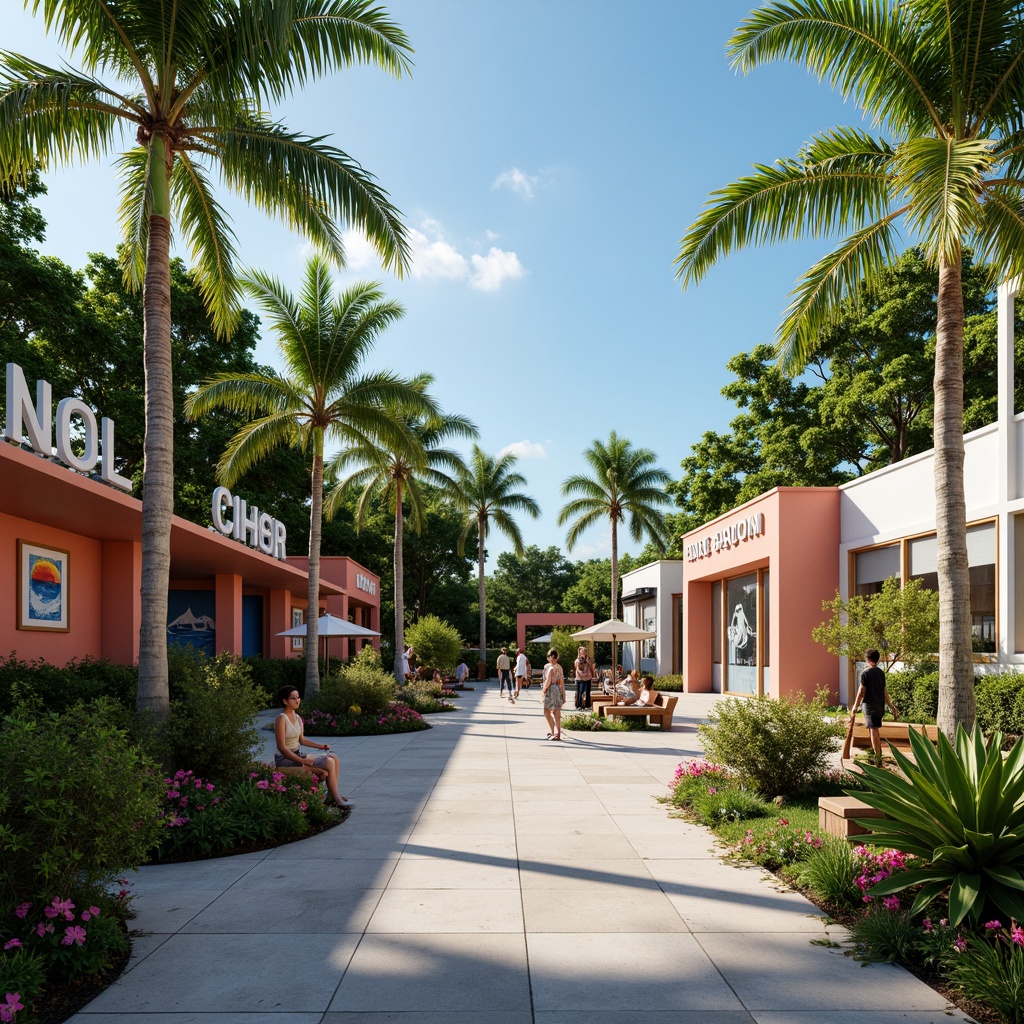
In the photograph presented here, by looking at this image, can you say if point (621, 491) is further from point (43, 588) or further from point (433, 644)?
point (43, 588)

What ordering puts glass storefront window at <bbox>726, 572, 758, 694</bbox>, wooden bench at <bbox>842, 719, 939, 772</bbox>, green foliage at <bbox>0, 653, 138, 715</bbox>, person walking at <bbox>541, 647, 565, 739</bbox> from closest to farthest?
1. green foliage at <bbox>0, 653, 138, 715</bbox>
2. wooden bench at <bbox>842, 719, 939, 772</bbox>
3. person walking at <bbox>541, 647, 565, 739</bbox>
4. glass storefront window at <bbox>726, 572, 758, 694</bbox>

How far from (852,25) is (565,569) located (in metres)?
72.3

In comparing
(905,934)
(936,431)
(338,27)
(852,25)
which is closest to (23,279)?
(338,27)

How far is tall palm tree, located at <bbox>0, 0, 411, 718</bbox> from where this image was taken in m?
8.89

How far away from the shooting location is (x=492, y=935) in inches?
215

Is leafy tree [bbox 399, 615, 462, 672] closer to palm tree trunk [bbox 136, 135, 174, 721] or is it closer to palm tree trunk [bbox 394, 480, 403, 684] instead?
palm tree trunk [bbox 394, 480, 403, 684]

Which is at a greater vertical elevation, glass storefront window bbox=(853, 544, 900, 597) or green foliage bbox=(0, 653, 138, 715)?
glass storefront window bbox=(853, 544, 900, 597)

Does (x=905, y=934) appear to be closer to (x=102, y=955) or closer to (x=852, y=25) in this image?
(x=102, y=955)

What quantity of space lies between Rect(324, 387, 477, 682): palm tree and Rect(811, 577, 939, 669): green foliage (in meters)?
11.7

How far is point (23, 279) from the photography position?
25.6 meters

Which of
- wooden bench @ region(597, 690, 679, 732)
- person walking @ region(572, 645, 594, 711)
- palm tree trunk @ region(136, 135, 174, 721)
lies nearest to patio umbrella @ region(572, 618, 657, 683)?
person walking @ region(572, 645, 594, 711)

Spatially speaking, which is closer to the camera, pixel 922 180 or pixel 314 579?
pixel 922 180

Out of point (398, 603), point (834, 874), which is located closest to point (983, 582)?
point (834, 874)

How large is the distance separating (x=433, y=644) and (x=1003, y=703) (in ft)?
78.9
